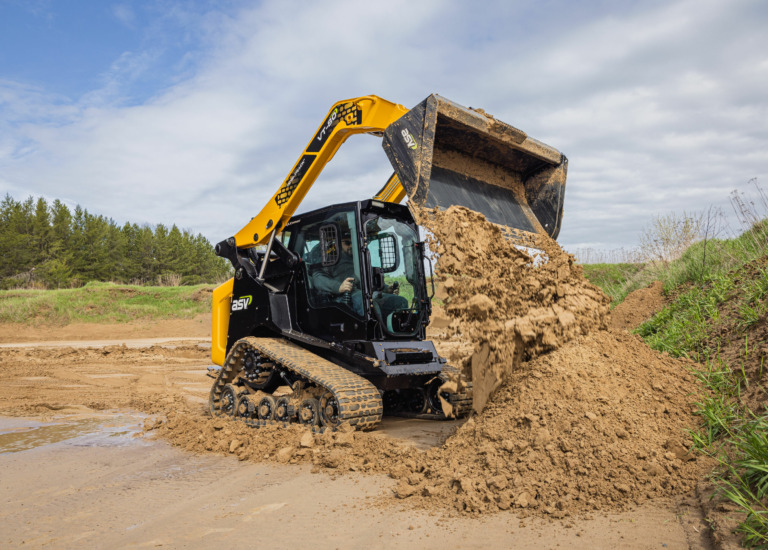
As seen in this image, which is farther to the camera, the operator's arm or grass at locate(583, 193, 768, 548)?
the operator's arm

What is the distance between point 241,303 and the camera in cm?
711

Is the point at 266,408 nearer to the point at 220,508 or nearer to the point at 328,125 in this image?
the point at 220,508

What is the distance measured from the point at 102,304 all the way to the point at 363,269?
25.2 metres

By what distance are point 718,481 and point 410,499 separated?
1786 mm

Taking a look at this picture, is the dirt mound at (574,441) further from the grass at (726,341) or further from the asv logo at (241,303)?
the asv logo at (241,303)

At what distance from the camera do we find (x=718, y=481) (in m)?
2.95

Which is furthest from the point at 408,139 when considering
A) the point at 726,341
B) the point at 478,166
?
the point at 726,341

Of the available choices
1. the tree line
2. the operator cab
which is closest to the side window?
the operator cab

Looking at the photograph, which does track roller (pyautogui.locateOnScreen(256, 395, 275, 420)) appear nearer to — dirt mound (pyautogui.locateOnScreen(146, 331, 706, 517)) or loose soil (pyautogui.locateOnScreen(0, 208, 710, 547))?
loose soil (pyautogui.locateOnScreen(0, 208, 710, 547))

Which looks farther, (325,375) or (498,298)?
(325,375)

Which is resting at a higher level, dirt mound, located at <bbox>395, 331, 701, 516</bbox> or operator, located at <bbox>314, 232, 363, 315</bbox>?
operator, located at <bbox>314, 232, 363, 315</bbox>

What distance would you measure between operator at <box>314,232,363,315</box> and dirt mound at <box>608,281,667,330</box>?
4.15 meters

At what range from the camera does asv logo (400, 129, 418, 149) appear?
4836 mm

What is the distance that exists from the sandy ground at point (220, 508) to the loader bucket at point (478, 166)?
2.35 meters
